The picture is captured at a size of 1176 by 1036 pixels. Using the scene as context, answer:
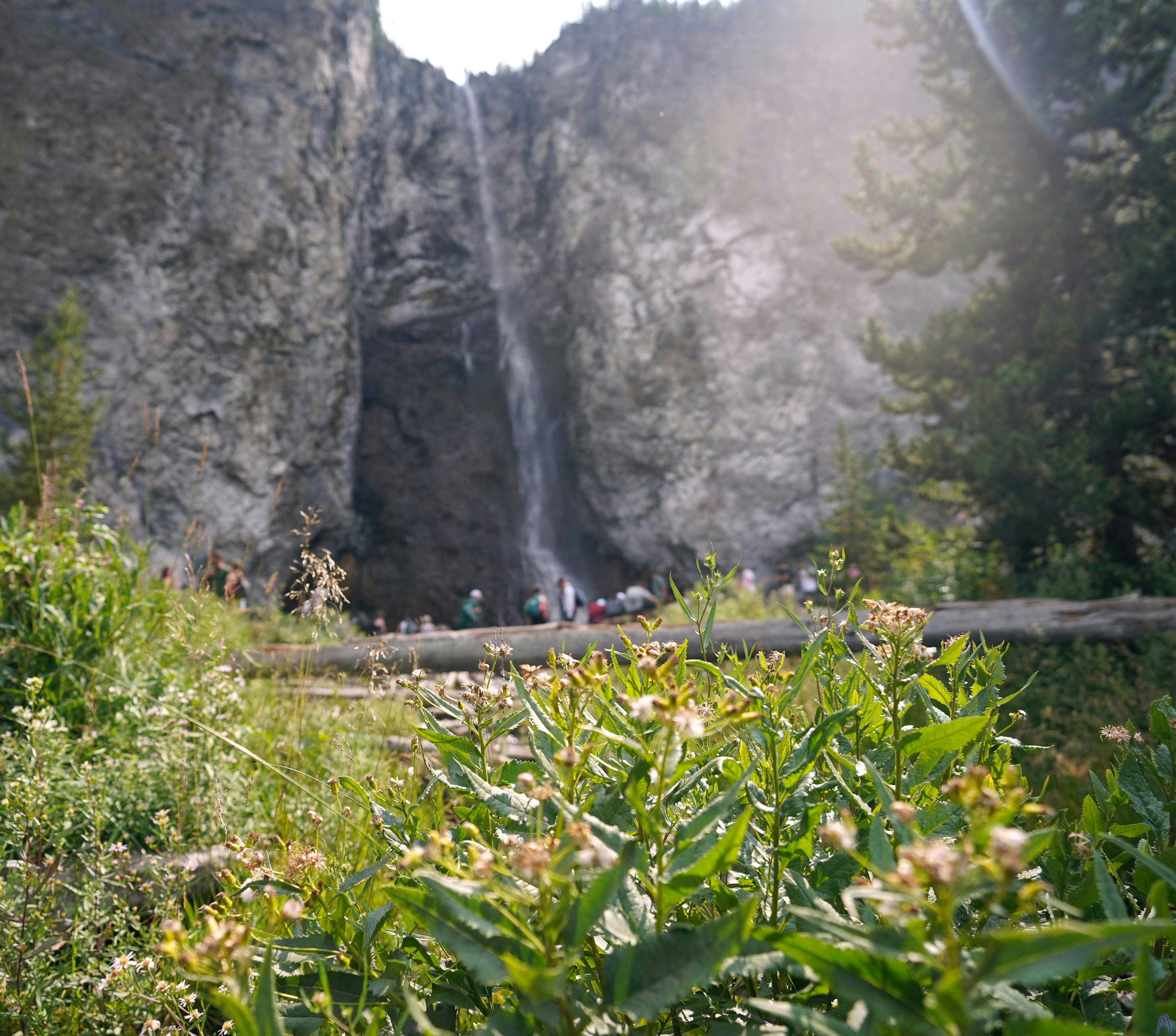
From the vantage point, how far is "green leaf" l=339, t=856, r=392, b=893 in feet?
2.39

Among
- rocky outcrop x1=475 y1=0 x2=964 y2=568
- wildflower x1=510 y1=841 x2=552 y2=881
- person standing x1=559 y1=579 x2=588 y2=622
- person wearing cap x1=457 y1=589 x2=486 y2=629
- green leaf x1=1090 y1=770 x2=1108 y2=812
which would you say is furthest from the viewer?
rocky outcrop x1=475 y1=0 x2=964 y2=568

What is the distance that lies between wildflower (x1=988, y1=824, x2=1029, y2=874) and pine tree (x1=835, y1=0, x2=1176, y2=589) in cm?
768

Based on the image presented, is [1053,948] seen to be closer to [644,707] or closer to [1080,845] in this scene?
[644,707]

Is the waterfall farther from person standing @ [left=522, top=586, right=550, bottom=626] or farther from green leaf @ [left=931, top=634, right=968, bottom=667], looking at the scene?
green leaf @ [left=931, top=634, right=968, bottom=667]

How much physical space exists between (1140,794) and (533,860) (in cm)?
95

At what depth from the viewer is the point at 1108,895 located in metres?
0.61

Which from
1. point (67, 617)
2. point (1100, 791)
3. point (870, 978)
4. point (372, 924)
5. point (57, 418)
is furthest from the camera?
point (57, 418)

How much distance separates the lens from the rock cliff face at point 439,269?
1446 centimetres

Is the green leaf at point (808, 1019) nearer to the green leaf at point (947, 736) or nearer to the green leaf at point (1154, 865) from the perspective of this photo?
the green leaf at point (1154, 865)

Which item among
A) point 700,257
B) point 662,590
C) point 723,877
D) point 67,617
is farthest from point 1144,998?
point 700,257

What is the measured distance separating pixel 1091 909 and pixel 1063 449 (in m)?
7.26

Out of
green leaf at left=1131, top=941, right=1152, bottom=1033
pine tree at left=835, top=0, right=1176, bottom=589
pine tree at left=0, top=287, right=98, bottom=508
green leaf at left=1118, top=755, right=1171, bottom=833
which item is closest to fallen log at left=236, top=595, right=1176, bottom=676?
pine tree at left=835, top=0, right=1176, bottom=589

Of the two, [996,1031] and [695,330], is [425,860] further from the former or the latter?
[695,330]

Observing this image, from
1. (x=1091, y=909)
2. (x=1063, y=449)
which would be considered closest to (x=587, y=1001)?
(x=1091, y=909)
